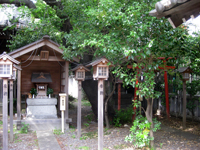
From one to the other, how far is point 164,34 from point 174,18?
2.04ft

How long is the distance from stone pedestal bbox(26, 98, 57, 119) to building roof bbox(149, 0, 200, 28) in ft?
21.7

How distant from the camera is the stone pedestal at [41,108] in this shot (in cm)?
930

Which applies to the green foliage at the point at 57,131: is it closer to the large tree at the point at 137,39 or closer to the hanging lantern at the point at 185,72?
the large tree at the point at 137,39

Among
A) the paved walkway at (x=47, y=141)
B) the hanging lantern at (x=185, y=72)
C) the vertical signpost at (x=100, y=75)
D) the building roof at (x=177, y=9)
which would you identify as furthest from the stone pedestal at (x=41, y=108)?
the building roof at (x=177, y=9)

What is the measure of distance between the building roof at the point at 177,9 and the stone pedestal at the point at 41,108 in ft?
21.7

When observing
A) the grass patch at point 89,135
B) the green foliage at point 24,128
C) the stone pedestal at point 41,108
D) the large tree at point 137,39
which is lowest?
the grass patch at point 89,135

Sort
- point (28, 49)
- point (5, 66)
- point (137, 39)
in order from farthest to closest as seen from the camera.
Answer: point (28, 49) → point (5, 66) → point (137, 39)

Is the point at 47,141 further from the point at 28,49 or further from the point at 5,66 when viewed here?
the point at 28,49

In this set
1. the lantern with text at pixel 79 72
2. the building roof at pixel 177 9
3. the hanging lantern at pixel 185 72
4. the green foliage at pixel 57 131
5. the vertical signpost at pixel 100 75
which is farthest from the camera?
the hanging lantern at pixel 185 72

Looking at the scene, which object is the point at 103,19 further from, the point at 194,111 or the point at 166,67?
the point at 194,111

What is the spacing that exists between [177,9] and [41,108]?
7436 mm

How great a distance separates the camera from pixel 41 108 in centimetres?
973

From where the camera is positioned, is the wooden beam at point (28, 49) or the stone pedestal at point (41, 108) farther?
the stone pedestal at point (41, 108)

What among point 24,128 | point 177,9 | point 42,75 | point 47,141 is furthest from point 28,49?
point 177,9
